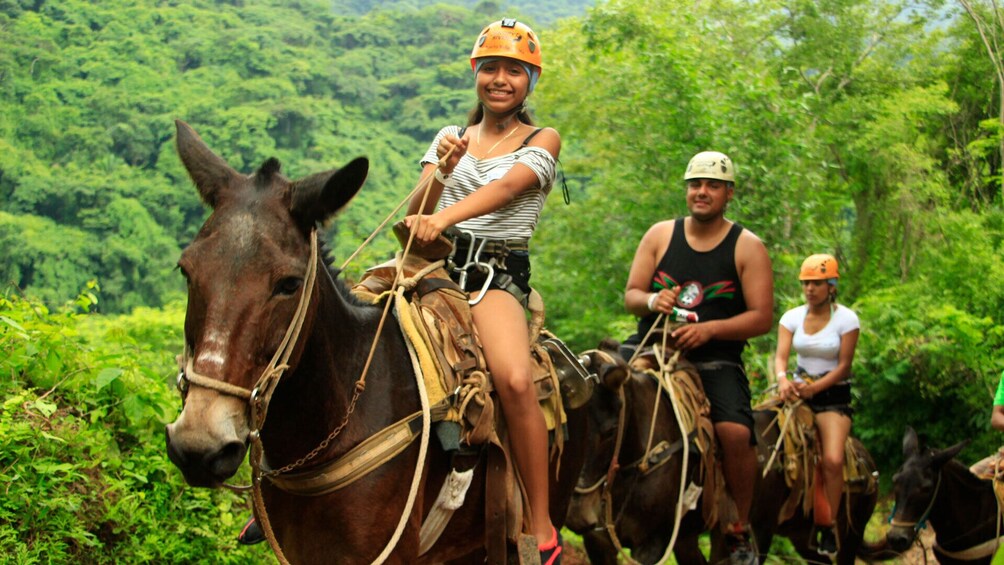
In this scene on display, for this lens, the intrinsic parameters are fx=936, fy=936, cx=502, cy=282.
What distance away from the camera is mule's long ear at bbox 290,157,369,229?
3.01 metres

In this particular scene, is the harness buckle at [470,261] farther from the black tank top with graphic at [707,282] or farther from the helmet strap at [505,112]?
the black tank top with graphic at [707,282]

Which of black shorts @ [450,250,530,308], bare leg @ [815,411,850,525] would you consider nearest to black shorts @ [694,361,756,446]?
bare leg @ [815,411,850,525]

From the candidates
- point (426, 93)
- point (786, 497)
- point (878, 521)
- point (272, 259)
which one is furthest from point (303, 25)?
point (272, 259)

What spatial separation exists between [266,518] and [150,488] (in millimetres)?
2576

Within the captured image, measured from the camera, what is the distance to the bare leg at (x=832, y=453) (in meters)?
7.79

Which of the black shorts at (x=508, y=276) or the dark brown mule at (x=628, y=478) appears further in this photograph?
the dark brown mule at (x=628, y=478)

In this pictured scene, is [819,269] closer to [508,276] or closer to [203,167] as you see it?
[508,276]

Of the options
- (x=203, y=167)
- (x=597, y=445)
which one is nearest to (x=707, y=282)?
(x=597, y=445)

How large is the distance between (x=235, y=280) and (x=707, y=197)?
4.25 m

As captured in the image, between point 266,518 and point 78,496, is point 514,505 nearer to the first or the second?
point 266,518

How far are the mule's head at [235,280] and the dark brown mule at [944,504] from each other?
267 inches

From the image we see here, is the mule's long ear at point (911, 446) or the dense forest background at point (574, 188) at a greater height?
the dense forest background at point (574, 188)

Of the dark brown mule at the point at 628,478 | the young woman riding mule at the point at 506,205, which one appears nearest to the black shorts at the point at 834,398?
the dark brown mule at the point at 628,478

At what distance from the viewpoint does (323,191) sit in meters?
3.01
